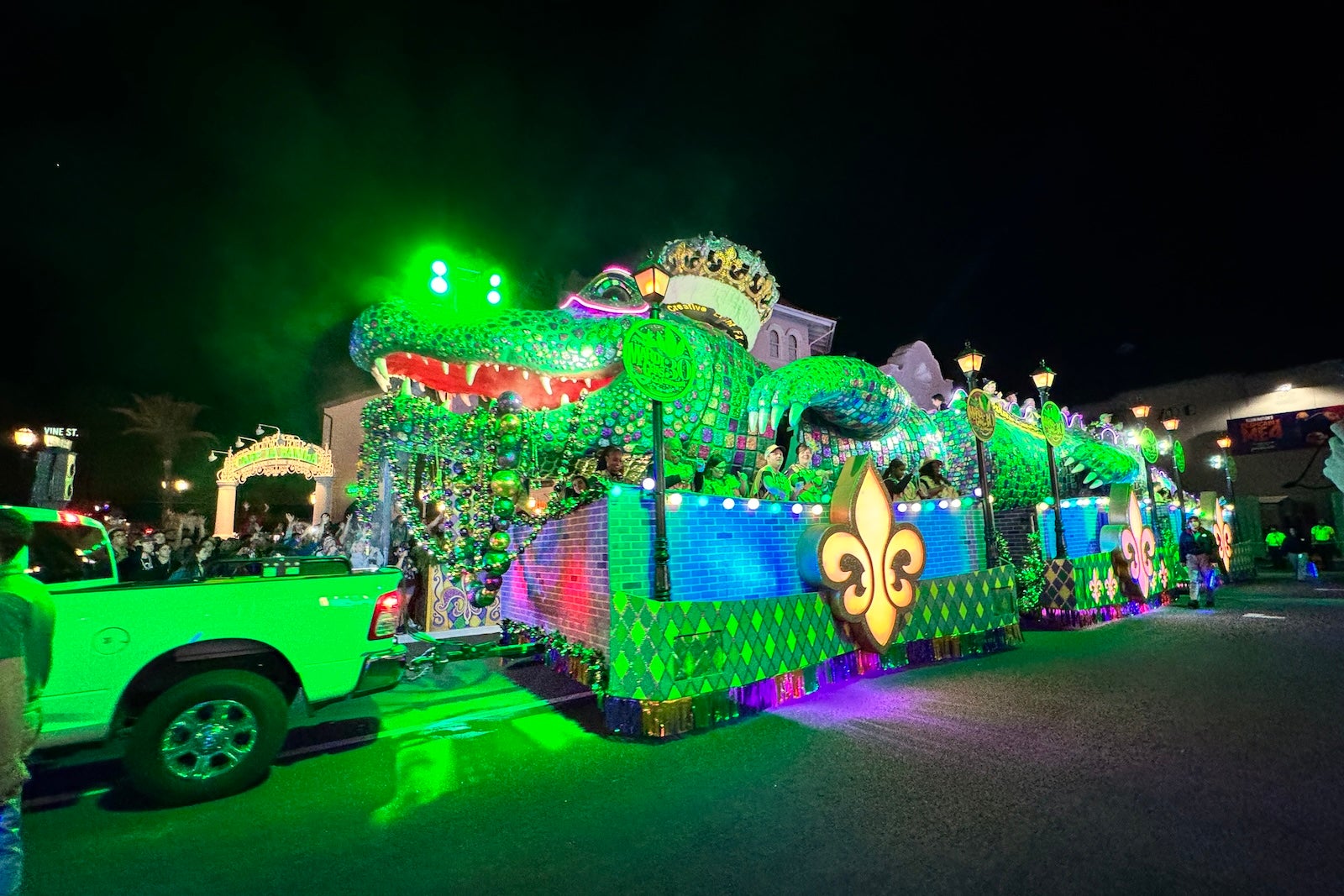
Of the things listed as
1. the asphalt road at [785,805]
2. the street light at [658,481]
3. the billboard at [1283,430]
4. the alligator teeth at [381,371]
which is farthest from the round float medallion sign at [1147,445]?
the alligator teeth at [381,371]

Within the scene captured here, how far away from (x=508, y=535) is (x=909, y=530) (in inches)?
180

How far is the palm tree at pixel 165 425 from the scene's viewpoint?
25.8 m

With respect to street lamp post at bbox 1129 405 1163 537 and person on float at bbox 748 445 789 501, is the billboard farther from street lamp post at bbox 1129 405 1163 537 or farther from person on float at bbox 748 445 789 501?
person on float at bbox 748 445 789 501

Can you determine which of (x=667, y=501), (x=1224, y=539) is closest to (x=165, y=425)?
(x=667, y=501)

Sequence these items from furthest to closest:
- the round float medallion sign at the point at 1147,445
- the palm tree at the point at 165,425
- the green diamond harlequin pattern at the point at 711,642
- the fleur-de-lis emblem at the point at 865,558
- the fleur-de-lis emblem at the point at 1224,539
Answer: the palm tree at the point at 165,425, the fleur-de-lis emblem at the point at 1224,539, the round float medallion sign at the point at 1147,445, the fleur-de-lis emblem at the point at 865,558, the green diamond harlequin pattern at the point at 711,642

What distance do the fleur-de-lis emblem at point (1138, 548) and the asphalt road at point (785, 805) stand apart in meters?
6.18

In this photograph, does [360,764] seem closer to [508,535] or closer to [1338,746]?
[508,535]

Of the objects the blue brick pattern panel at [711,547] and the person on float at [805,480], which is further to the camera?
the person on float at [805,480]

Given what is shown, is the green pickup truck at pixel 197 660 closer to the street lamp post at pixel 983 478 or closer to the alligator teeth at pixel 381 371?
the alligator teeth at pixel 381 371

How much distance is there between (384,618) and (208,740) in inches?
47.0

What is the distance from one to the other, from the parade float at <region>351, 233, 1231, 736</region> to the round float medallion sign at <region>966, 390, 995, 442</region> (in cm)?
144

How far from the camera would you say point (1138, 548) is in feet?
39.2

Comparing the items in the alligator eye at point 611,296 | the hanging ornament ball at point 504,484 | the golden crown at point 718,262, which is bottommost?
the hanging ornament ball at point 504,484

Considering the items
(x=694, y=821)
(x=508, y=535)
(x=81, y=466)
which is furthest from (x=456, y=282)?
(x=81, y=466)
